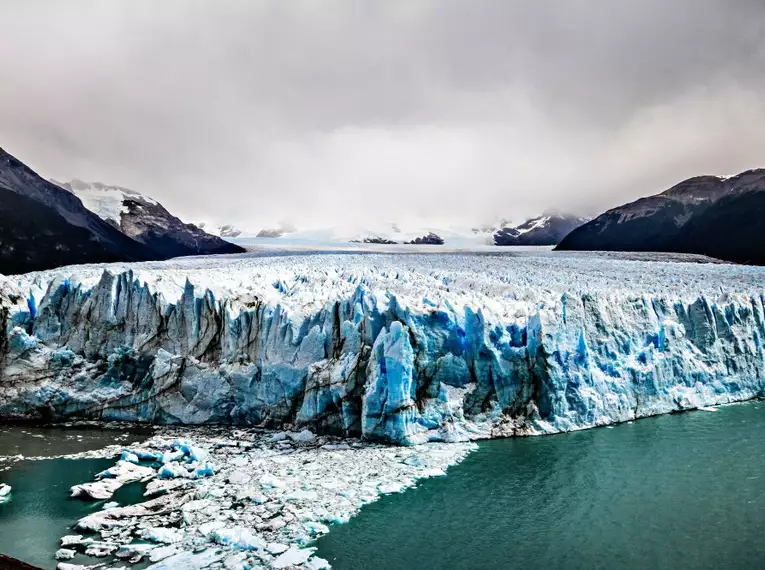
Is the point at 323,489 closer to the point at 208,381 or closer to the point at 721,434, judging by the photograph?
the point at 208,381

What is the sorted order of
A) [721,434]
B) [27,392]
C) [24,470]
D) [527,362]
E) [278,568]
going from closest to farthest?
[278,568] → [24,470] → [721,434] → [527,362] → [27,392]

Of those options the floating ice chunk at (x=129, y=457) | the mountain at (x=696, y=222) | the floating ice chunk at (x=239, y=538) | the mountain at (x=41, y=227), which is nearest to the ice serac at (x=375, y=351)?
the floating ice chunk at (x=129, y=457)

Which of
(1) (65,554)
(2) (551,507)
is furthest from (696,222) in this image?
(1) (65,554)

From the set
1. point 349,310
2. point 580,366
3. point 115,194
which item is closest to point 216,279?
point 349,310

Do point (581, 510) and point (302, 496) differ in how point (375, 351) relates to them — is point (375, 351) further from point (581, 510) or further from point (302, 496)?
point (581, 510)

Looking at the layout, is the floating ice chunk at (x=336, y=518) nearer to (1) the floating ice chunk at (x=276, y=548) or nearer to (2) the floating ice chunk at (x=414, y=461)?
(1) the floating ice chunk at (x=276, y=548)

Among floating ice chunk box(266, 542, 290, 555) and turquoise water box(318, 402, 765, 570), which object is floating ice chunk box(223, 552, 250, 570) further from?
turquoise water box(318, 402, 765, 570)
